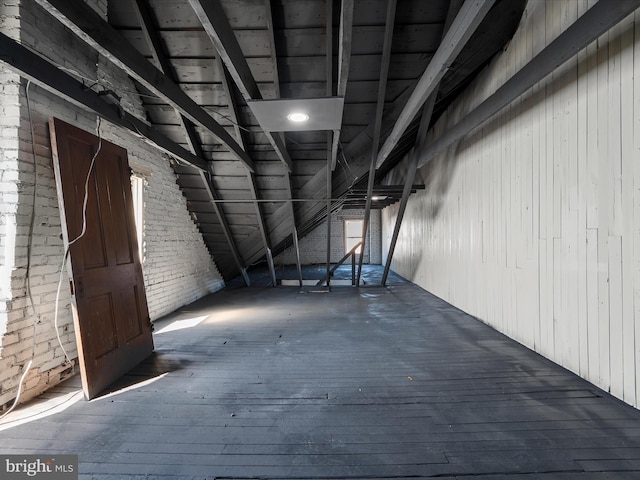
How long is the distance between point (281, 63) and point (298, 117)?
966mm

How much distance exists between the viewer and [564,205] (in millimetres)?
2234

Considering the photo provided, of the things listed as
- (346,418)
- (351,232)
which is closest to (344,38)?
(346,418)

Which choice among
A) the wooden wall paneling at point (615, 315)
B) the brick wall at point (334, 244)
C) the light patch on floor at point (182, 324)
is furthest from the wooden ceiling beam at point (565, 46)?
the brick wall at point (334, 244)

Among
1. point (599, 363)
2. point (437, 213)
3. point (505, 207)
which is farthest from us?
point (437, 213)

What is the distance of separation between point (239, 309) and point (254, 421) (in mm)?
2884

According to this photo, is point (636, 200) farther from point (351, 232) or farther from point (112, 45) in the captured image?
point (351, 232)

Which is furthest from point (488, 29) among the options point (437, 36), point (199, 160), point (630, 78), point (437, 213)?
point (199, 160)

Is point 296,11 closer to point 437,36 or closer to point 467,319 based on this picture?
point 437,36

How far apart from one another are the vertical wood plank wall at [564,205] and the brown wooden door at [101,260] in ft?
12.5

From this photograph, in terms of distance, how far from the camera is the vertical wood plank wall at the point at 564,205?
5.76ft

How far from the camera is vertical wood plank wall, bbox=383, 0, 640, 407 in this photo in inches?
69.2

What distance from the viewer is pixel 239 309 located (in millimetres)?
4477

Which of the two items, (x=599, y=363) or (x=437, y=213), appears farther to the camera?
(x=437, y=213)

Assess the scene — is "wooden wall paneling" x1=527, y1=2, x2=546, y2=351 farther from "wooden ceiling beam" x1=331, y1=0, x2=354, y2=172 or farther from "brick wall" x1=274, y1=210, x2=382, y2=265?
"brick wall" x1=274, y1=210, x2=382, y2=265
